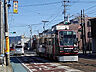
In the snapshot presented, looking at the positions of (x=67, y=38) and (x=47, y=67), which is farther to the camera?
(x=67, y=38)

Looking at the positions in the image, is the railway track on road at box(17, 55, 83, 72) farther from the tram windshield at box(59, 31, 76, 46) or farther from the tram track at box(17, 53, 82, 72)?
the tram windshield at box(59, 31, 76, 46)

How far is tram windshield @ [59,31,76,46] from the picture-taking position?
23422mm

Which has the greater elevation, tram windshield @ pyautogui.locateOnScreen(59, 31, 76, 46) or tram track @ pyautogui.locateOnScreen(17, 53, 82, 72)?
tram windshield @ pyautogui.locateOnScreen(59, 31, 76, 46)

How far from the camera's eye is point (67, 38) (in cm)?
2377

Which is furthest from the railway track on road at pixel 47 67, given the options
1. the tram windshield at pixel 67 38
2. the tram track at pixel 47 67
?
the tram windshield at pixel 67 38

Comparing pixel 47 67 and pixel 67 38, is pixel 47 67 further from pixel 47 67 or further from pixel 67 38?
pixel 67 38

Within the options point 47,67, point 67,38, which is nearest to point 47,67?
point 47,67

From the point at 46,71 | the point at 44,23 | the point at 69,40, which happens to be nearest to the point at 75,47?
the point at 69,40

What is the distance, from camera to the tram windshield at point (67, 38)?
23.4 m

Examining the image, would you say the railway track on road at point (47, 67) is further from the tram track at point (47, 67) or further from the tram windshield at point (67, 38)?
the tram windshield at point (67, 38)

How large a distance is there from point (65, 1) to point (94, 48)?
14.1 m

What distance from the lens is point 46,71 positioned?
1683cm

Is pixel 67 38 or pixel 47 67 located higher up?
pixel 67 38

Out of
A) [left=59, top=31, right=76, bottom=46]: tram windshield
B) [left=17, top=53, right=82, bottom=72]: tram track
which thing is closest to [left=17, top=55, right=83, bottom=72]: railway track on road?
[left=17, top=53, right=82, bottom=72]: tram track
